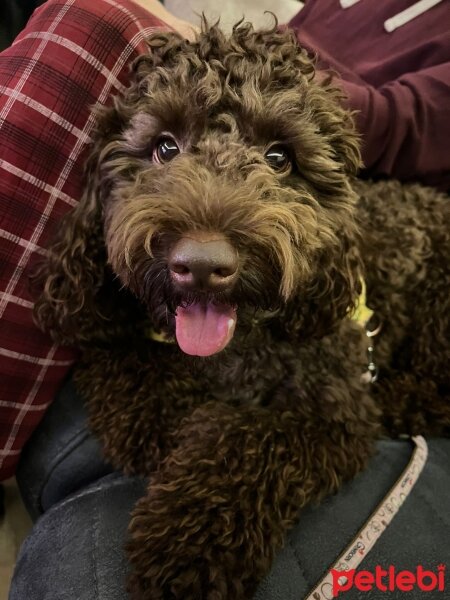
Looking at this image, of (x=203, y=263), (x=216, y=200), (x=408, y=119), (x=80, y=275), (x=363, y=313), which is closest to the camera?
(x=203, y=263)

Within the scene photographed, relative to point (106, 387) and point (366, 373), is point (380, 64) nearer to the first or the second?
point (366, 373)

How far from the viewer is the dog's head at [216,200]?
2.98ft

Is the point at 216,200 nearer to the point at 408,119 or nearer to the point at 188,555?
the point at 188,555

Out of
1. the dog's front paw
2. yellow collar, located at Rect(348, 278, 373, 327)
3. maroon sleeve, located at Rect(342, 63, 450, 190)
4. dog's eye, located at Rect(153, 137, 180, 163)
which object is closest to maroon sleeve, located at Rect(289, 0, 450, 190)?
maroon sleeve, located at Rect(342, 63, 450, 190)

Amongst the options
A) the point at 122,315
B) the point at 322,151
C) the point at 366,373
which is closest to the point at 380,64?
the point at 322,151

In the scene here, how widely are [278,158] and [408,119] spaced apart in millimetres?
670

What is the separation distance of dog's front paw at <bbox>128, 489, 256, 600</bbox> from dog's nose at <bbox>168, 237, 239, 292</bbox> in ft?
1.60

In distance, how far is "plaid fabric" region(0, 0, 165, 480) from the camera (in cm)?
113

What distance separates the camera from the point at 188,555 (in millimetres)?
987

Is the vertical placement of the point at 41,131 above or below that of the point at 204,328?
above

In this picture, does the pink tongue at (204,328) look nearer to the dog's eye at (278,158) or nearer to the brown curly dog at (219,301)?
the brown curly dog at (219,301)

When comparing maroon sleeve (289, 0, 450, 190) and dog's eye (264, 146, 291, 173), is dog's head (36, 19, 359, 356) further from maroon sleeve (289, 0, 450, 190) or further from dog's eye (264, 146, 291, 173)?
maroon sleeve (289, 0, 450, 190)

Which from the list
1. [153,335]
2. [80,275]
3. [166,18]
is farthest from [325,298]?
[166,18]

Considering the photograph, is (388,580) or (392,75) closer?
(388,580)
